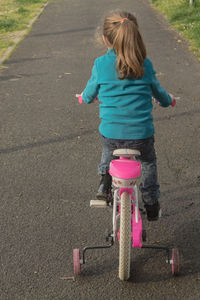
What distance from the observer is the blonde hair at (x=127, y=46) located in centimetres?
319

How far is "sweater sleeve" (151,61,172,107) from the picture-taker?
133 inches

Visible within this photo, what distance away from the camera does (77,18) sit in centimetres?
1800

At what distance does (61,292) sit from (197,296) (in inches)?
36.3

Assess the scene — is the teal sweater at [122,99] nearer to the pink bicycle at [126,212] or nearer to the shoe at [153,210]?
the pink bicycle at [126,212]

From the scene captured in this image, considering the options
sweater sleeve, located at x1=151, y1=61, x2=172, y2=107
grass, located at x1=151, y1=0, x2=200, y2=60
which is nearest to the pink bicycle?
sweater sleeve, located at x1=151, y1=61, x2=172, y2=107

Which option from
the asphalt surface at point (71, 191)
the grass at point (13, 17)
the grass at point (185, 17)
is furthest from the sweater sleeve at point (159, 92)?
the grass at point (13, 17)

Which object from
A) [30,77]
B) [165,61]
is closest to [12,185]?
[30,77]

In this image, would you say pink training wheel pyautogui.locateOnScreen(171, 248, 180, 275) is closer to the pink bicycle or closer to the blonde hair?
the pink bicycle

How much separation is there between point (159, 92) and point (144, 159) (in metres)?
0.50

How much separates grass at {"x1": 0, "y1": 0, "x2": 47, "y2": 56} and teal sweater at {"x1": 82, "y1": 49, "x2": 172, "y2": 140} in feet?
30.1

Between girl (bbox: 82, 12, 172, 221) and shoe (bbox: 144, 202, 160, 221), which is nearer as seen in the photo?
girl (bbox: 82, 12, 172, 221)

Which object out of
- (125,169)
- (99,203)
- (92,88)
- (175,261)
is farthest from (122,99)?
(175,261)

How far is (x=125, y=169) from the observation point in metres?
3.16

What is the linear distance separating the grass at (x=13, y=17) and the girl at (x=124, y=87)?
918 cm
